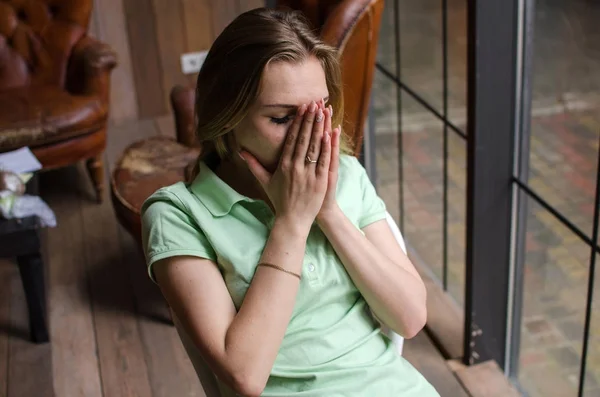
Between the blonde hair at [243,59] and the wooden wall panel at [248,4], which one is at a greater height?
the blonde hair at [243,59]

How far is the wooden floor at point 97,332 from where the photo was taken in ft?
7.01

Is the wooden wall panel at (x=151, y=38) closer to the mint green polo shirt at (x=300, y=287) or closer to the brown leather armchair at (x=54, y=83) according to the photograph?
the brown leather armchair at (x=54, y=83)

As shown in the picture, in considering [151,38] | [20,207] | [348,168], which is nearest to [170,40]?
[151,38]

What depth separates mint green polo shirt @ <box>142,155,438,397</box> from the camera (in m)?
1.12

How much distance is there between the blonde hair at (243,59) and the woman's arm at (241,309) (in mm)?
191

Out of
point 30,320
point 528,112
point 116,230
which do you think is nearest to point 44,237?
point 116,230

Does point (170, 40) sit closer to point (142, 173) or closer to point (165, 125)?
point (165, 125)

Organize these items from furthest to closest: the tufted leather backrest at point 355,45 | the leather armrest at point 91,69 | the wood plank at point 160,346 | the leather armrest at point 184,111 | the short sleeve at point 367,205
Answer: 1. the leather armrest at point 91,69
2. the leather armrest at point 184,111
3. the wood plank at point 160,346
4. the tufted leather backrest at point 355,45
5. the short sleeve at point 367,205

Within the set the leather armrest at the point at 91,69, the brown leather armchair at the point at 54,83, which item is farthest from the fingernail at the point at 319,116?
the leather armrest at the point at 91,69

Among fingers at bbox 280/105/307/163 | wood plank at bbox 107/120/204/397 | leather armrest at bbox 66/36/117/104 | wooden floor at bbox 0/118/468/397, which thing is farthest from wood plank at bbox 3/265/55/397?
fingers at bbox 280/105/307/163

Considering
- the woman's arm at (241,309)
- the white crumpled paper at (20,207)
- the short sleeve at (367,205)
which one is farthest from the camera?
the white crumpled paper at (20,207)

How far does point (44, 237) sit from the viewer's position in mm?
2975

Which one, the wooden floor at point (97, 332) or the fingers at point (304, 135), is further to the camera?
the wooden floor at point (97, 332)

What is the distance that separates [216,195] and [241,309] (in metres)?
0.19
